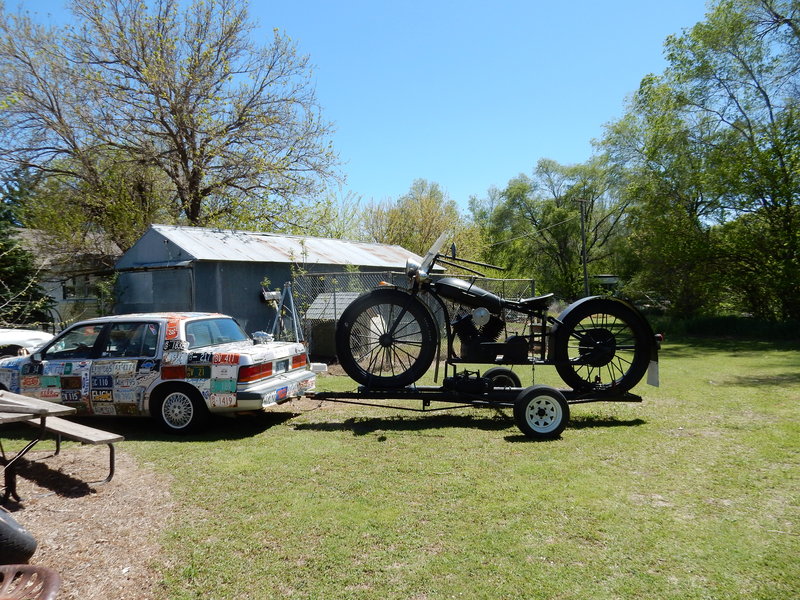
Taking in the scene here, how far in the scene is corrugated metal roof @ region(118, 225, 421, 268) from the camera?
1257 centimetres

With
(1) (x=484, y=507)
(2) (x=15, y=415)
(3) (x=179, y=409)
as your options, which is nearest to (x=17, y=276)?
(3) (x=179, y=409)

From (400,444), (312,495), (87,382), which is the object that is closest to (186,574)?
(312,495)

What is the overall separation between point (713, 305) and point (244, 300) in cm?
1985

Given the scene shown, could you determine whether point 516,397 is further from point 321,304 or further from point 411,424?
point 321,304

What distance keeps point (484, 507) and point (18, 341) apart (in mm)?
9750

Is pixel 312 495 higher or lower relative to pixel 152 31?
lower

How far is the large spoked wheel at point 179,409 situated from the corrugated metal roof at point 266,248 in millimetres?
5490

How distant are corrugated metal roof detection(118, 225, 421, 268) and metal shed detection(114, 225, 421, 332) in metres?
0.02

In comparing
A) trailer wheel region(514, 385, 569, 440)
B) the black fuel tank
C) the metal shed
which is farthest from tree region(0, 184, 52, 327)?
trailer wheel region(514, 385, 569, 440)

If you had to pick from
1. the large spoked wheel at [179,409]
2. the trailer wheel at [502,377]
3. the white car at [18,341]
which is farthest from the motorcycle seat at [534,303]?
the white car at [18,341]

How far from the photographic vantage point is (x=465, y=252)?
28438 mm

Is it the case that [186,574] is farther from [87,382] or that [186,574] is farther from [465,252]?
[465,252]

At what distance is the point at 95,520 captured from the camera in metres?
4.37

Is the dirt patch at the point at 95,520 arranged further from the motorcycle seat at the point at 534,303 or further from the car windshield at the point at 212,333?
the motorcycle seat at the point at 534,303
